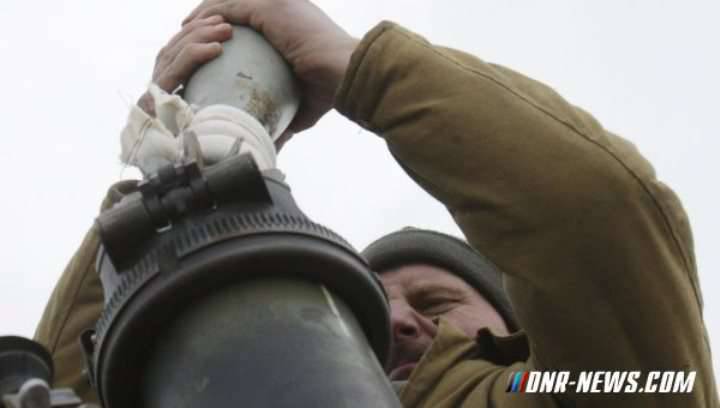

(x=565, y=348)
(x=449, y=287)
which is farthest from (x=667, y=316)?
(x=449, y=287)

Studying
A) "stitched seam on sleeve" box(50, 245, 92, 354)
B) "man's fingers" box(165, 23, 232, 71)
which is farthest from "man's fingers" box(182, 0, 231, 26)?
"stitched seam on sleeve" box(50, 245, 92, 354)

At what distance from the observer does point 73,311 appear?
114 inches

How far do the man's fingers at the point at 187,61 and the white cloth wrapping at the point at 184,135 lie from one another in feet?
0.90

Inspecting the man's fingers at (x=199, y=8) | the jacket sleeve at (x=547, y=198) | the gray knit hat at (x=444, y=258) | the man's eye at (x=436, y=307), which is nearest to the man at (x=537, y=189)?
the jacket sleeve at (x=547, y=198)

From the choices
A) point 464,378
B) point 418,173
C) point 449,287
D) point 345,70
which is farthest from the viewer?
point 449,287

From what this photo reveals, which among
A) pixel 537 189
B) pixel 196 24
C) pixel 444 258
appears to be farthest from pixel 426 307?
pixel 537 189

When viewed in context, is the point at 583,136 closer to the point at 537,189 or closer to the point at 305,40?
the point at 537,189

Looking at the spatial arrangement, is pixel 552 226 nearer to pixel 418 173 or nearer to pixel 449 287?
pixel 418 173

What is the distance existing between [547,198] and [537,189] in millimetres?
24

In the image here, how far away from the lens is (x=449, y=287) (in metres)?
3.94

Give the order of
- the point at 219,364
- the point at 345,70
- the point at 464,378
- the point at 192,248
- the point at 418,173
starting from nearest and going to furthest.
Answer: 1. the point at 219,364
2. the point at 192,248
3. the point at 418,173
4. the point at 345,70
5. the point at 464,378

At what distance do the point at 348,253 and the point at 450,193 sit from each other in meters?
0.60

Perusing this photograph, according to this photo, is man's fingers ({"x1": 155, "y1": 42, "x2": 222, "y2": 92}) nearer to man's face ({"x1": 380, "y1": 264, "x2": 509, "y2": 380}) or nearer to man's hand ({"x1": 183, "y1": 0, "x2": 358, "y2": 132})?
man's hand ({"x1": 183, "y1": 0, "x2": 358, "y2": 132})

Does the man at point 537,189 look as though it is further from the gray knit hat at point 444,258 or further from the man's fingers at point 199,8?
the gray knit hat at point 444,258
